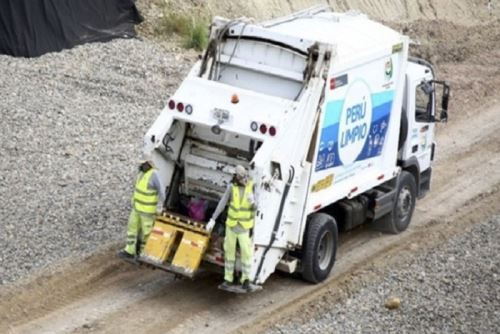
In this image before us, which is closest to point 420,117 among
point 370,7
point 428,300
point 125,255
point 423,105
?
point 423,105

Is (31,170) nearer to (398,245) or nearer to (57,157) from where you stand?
(57,157)

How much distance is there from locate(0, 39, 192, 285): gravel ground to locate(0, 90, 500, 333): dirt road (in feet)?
2.03

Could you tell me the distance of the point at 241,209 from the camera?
43.8 feet

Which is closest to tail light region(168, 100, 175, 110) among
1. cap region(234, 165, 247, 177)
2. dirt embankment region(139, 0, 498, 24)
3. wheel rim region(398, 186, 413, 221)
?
cap region(234, 165, 247, 177)

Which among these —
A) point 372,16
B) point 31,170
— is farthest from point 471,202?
point 372,16

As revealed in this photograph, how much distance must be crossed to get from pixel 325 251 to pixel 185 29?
11.9m

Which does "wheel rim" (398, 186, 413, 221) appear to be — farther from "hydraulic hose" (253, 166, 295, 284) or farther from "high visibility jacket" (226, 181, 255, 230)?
"high visibility jacket" (226, 181, 255, 230)

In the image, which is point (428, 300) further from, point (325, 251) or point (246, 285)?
point (246, 285)

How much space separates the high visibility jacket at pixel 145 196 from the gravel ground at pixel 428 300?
2.22 metres

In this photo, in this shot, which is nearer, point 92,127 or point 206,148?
point 206,148

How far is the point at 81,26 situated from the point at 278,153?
11.8 metres

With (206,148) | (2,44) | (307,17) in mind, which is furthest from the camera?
(2,44)

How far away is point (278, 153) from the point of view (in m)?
13.5

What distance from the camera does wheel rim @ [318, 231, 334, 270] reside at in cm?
1494
